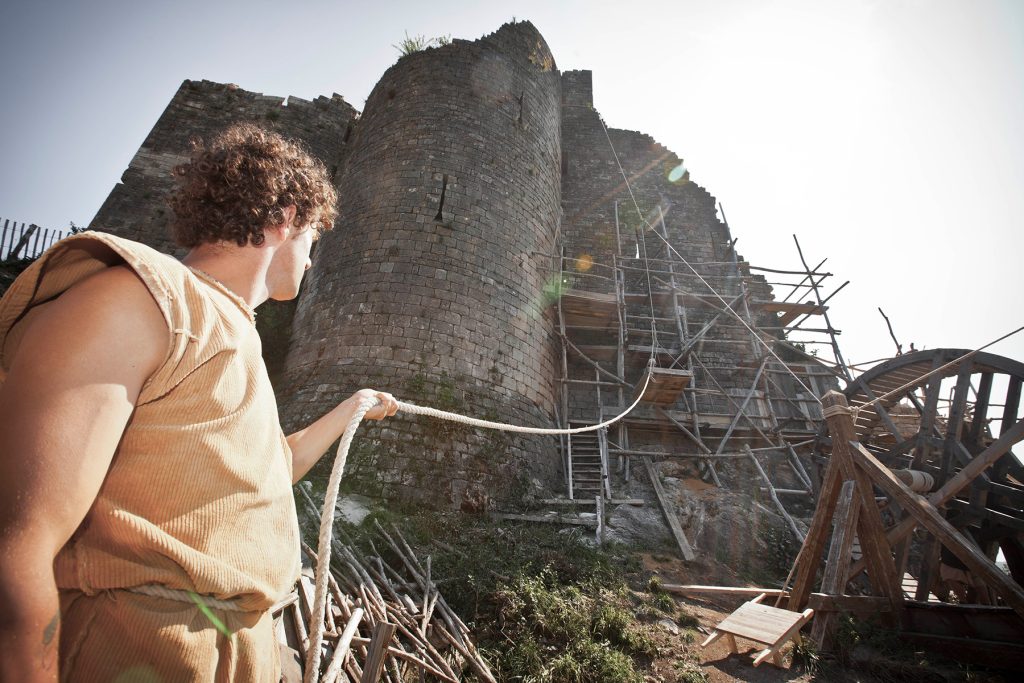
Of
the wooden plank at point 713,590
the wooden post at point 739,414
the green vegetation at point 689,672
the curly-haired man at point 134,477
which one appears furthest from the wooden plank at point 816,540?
the curly-haired man at point 134,477

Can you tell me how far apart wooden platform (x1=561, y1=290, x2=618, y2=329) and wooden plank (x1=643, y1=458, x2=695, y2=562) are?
128 inches

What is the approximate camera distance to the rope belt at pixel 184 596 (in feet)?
2.60

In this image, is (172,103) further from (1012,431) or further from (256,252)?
(1012,431)

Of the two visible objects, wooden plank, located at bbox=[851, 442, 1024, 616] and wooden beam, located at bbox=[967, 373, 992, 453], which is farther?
wooden beam, located at bbox=[967, 373, 992, 453]

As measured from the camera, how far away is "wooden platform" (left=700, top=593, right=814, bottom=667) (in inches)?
133

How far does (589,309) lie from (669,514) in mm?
4561

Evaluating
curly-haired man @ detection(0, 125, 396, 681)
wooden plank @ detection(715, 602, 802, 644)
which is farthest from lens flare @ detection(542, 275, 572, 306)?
curly-haired man @ detection(0, 125, 396, 681)

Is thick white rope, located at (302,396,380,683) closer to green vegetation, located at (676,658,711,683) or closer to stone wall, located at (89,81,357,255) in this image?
green vegetation, located at (676,658,711,683)

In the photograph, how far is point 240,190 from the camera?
3.96 ft

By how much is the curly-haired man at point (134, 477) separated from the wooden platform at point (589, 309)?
341 inches

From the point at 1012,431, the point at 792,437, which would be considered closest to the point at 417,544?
the point at 1012,431

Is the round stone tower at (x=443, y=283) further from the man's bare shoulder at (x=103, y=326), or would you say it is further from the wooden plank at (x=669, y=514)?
the man's bare shoulder at (x=103, y=326)

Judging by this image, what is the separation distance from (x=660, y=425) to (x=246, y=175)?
29.8 ft

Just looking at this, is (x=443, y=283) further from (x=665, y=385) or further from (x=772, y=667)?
(x=772, y=667)
